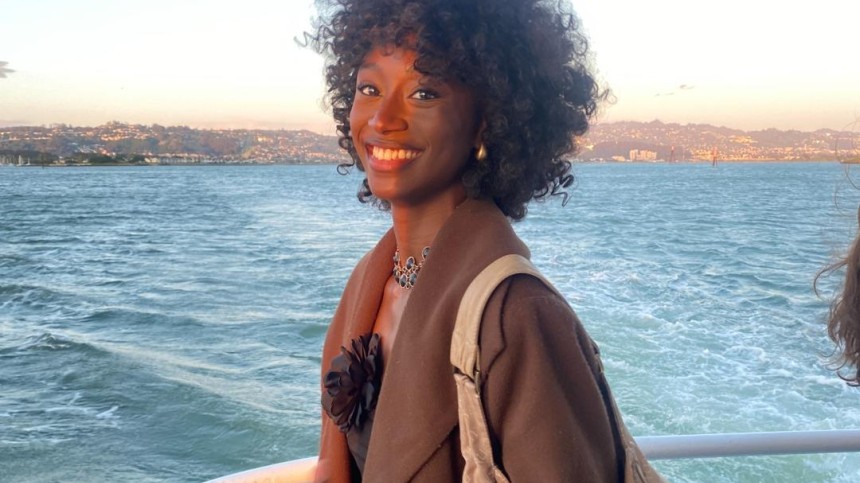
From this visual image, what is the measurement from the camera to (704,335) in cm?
1067

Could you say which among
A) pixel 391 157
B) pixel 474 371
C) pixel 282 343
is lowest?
pixel 282 343

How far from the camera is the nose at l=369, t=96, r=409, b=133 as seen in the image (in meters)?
1.38

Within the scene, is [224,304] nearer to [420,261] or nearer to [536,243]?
[536,243]

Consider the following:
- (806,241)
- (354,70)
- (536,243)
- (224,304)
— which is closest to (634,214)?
(806,241)

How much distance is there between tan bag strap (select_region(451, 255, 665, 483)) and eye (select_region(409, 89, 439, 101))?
321mm

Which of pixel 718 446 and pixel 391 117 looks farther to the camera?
pixel 718 446

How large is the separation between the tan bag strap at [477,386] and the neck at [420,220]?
25 cm

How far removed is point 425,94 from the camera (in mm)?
1382

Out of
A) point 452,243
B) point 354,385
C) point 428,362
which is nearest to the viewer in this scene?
point 428,362

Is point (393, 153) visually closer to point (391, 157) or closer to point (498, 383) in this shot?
point (391, 157)

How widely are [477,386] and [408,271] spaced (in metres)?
0.43

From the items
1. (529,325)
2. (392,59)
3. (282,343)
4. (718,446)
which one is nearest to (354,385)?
(529,325)

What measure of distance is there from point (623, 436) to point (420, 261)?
48 centimetres

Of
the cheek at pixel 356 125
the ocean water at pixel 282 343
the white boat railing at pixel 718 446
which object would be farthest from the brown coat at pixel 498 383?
the ocean water at pixel 282 343
